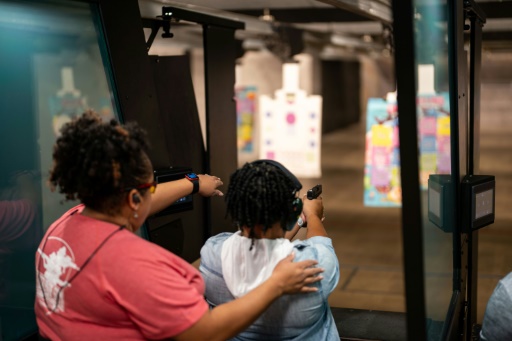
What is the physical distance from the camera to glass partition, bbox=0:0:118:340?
8.72ft

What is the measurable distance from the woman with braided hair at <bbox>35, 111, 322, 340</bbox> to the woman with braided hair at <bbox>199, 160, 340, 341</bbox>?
74 millimetres

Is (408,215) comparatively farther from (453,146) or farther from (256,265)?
(453,146)

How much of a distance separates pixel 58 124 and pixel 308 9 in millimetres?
4512

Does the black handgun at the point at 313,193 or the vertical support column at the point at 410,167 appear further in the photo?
the black handgun at the point at 313,193

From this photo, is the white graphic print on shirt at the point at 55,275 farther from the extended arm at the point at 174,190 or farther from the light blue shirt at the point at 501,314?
the light blue shirt at the point at 501,314

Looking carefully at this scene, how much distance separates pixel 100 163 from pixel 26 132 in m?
1.22

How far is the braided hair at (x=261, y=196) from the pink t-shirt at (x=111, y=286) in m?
0.20

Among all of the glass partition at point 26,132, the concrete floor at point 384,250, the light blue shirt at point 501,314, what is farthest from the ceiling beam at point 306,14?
the light blue shirt at point 501,314

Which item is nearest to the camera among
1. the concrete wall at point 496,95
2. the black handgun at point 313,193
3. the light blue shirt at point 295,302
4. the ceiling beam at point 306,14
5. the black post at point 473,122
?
the light blue shirt at point 295,302

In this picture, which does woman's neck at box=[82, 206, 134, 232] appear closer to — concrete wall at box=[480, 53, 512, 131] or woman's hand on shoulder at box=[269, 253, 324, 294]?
woman's hand on shoulder at box=[269, 253, 324, 294]

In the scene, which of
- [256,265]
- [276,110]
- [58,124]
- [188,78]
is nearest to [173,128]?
[188,78]

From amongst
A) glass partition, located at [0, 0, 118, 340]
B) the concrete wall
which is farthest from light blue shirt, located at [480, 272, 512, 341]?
the concrete wall

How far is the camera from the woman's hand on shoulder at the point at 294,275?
1731 mm

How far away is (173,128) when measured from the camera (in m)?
4.00
